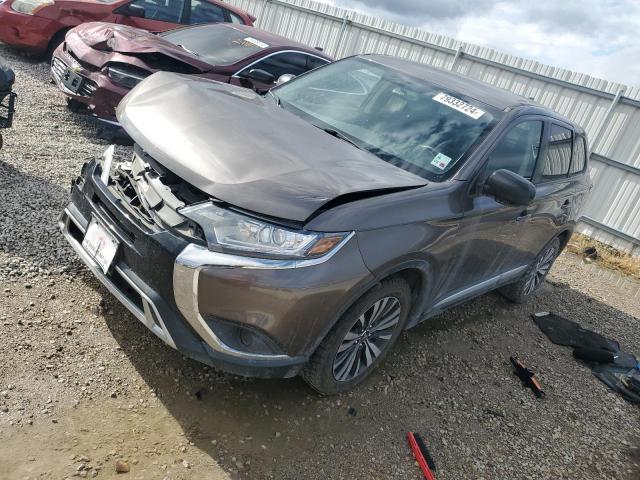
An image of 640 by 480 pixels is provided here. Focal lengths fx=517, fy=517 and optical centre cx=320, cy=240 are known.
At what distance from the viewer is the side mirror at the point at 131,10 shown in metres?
7.70

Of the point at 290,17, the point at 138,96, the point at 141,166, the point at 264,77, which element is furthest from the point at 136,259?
the point at 290,17

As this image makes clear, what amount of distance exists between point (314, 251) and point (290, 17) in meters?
12.4

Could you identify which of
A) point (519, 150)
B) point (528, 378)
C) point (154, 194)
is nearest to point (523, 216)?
point (519, 150)

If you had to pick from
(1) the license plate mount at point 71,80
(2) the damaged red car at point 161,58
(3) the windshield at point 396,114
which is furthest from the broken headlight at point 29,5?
(3) the windshield at point 396,114

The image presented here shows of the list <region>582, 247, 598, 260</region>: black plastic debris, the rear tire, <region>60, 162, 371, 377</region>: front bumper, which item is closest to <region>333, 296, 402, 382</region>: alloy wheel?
<region>60, 162, 371, 377</region>: front bumper

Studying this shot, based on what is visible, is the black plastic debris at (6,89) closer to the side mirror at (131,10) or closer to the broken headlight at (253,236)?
the broken headlight at (253,236)

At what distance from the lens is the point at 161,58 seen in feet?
18.1

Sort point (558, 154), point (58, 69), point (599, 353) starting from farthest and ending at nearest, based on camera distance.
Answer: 1. point (58, 69)
2. point (599, 353)
3. point (558, 154)

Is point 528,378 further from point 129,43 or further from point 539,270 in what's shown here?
point 129,43

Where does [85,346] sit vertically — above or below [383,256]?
below

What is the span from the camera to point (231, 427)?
101 inches

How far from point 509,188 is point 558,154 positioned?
1660 millimetres

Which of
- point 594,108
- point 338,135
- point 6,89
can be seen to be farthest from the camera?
point 594,108

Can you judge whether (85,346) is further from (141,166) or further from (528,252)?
(528,252)
